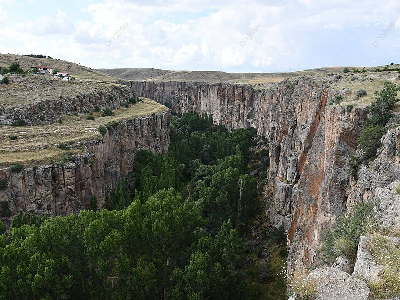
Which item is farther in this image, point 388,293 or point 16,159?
point 16,159

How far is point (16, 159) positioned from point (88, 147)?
31.9 feet

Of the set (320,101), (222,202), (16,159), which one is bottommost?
(222,202)

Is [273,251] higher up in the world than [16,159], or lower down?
lower down

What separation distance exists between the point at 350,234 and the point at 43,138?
42.5 meters

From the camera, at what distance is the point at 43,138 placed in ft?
155

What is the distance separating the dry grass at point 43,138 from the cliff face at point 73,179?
63.6 inches

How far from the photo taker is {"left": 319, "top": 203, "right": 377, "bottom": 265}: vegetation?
14091 millimetres

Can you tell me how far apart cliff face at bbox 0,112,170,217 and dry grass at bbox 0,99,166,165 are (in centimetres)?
162

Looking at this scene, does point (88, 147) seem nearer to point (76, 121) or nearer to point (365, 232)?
point (76, 121)

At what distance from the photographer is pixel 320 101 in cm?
3553

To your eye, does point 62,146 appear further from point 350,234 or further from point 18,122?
point 350,234

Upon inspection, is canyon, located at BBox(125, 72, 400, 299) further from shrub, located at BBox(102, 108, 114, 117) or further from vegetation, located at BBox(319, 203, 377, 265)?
shrub, located at BBox(102, 108, 114, 117)

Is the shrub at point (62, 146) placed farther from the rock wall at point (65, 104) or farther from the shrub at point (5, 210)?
the rock wall at point (65, 104)

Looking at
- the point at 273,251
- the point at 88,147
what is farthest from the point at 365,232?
the point at 88,147
